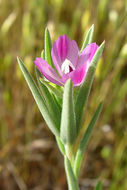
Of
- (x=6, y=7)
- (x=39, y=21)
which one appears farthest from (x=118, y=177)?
(x=6, y=7)

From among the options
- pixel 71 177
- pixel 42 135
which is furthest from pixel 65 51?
pixel 42 135

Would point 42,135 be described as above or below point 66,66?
below

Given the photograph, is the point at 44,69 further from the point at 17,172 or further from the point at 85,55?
the point at 17,172

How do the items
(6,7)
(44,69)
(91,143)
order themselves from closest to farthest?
(44,69)
(91,143)
(6,7)

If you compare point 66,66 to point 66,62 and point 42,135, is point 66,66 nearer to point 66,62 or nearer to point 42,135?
point 66,62

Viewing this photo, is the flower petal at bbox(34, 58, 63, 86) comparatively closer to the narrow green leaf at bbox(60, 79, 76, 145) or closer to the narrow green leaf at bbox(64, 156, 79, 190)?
the narrow green leaf at bbox(60, 79, 76, 145)

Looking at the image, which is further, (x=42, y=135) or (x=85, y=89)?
(x=42, y=135)
